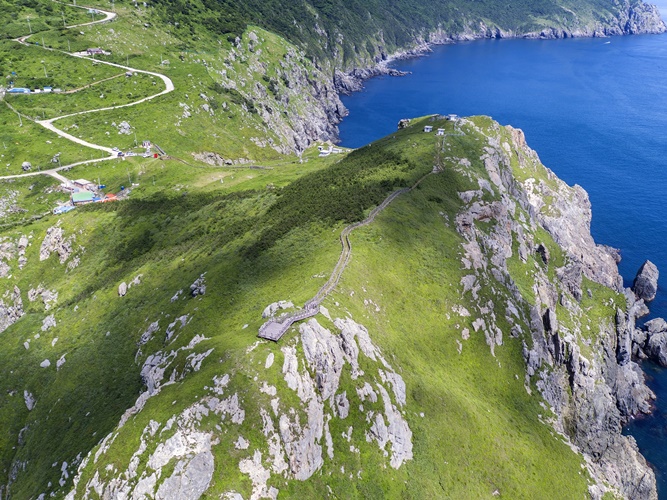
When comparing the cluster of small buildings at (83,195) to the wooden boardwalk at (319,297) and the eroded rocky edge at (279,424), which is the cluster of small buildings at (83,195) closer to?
the wooden boardwalk at (319,297)

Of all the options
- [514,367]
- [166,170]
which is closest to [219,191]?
[166,170]

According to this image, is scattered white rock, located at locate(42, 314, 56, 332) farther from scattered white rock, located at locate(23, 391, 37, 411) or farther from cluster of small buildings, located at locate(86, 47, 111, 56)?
cluster of small buildings, located at locate(86, 47, 111, 56)

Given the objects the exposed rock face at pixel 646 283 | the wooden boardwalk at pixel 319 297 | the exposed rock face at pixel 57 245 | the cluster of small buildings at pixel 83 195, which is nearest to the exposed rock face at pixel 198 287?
the wooden boardwalk at pixel 319 297

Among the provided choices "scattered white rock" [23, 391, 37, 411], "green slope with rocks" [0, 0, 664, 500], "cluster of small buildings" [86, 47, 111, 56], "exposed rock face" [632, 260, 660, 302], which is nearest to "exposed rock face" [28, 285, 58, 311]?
"green slope with rocks" [0, 0, 664, 500]

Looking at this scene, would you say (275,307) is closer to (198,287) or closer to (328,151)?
(198,287)

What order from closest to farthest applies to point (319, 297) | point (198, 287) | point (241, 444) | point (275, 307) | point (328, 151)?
point (241, 444) < point (275, 307) < point (319, 297) < point (198, 287) < point (328, 151)

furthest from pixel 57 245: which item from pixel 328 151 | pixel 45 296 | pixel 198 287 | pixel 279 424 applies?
pixel 328 151
